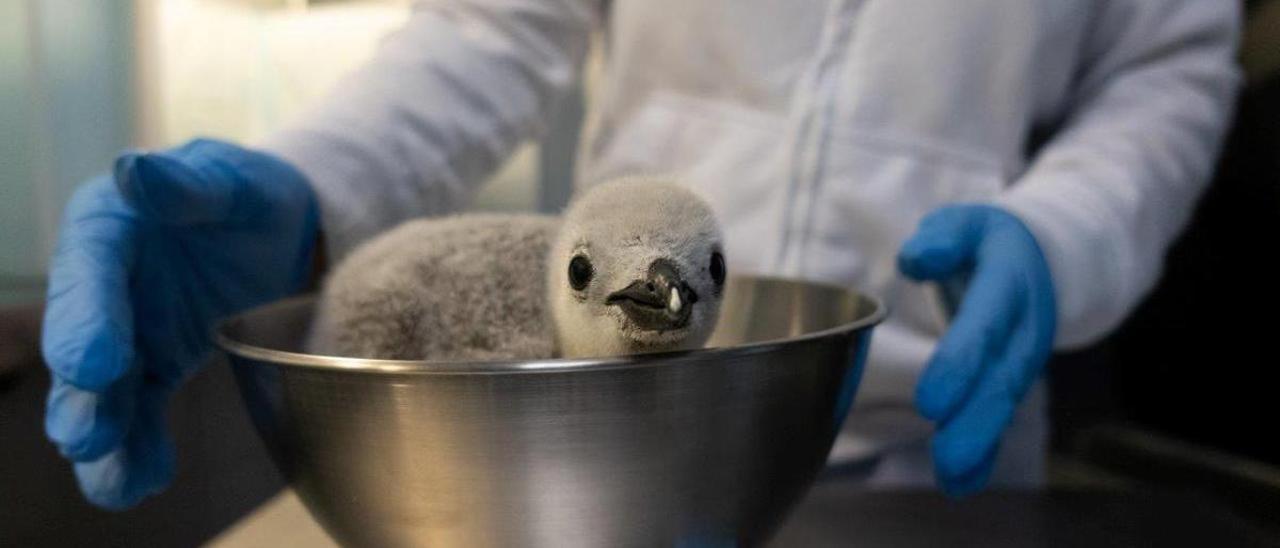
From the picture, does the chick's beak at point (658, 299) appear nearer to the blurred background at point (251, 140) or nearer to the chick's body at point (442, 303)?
the chick's body at point (442, 303)

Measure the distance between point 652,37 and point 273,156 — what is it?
296 millimetres

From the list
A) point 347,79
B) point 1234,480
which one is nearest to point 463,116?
point 347,79

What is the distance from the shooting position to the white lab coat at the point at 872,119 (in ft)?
2.15

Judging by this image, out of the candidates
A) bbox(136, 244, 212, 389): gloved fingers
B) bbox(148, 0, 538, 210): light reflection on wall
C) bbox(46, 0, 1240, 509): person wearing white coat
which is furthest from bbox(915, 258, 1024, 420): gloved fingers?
bbox(148, 0, 538, 210): light reflection on wall

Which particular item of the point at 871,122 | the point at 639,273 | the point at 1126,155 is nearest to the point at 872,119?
the point at 871,122

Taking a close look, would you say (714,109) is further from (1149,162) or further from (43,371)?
(43,371)

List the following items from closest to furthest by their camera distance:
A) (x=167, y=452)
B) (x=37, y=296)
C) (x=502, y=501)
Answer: (x=502, y=501)
(x=167, y=452)
(x=37, y=296)

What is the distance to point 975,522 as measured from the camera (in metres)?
0.56

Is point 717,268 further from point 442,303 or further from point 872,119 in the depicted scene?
point 872,119

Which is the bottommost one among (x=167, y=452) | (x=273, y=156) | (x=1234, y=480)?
(x=1234, y=480)

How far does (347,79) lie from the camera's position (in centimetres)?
69

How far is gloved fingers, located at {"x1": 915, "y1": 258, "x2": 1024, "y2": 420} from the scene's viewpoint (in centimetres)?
48

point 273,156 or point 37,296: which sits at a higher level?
point 273,156

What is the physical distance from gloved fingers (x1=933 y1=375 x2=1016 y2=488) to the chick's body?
0.21 meters
